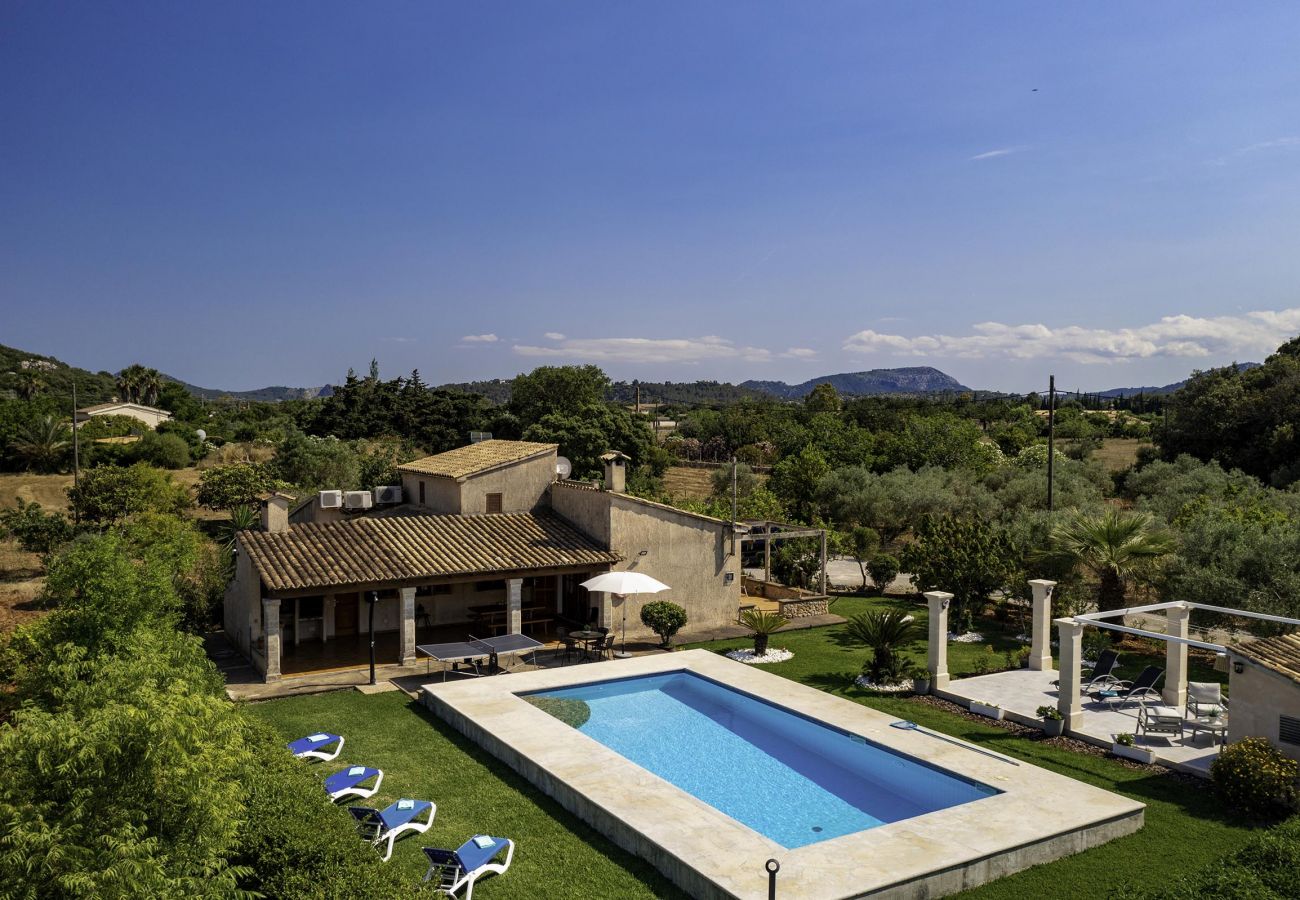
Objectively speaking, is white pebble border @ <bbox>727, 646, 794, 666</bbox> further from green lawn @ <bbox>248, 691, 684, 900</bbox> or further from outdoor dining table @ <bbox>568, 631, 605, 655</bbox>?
green lawn @ <bbox>248, 691, 684, 900</bbox>

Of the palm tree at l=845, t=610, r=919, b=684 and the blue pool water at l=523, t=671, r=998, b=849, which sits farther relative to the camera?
the palm tree at l=845, t=610, r=919, b=684

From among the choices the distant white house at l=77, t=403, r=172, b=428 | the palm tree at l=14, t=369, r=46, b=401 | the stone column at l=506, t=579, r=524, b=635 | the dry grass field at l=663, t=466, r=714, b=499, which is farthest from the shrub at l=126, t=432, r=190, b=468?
the stone column at l=506, t=579, r=524, b=635

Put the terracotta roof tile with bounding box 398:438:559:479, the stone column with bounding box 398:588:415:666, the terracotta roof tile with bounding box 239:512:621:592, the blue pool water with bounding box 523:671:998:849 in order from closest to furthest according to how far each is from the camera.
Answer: the blue pool water with bounding box 523:671:998:849 → the terracotta roof tile with bounding box 239:512:621:592 → the stone column with bounding box 398:588:415:666 → the terracotta roof tile with bounding box 398:438:559:479

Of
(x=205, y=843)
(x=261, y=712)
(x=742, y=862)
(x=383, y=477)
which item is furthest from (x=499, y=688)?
(x=383, y=477)

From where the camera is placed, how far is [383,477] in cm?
3909

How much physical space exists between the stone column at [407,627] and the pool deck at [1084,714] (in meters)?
12.1

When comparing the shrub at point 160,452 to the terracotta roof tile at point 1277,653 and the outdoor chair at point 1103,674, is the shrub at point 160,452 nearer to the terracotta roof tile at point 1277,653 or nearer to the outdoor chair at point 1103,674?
the outdoor chair at point 1103,674

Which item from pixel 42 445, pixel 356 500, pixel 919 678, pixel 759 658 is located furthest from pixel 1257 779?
pixel 42 445

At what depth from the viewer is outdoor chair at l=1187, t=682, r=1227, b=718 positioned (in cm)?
1609

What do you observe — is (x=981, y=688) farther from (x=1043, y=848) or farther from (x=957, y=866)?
(x=957, y=866)

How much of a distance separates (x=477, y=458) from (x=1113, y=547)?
17.9 m

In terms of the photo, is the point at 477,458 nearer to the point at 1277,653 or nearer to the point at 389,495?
the point at 389,495

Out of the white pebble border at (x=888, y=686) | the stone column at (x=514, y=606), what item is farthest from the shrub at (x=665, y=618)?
A: the white pebble border at (x=888, y=686)

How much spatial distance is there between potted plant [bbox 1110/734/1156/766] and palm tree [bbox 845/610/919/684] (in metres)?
4.87
